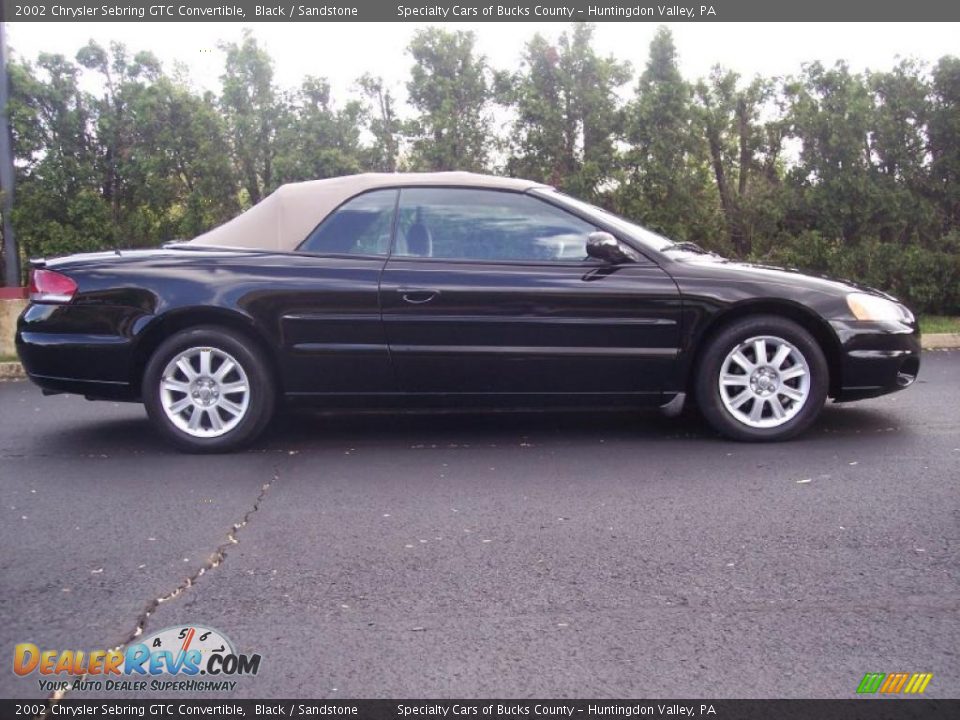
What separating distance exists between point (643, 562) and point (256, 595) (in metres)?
1.37

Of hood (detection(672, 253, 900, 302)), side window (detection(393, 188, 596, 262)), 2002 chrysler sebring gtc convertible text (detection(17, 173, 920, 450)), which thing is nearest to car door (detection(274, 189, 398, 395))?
2002 chrysler sebring gtc convertible text (detection(17, 173, 920, 450))

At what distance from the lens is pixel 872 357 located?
5.21 m

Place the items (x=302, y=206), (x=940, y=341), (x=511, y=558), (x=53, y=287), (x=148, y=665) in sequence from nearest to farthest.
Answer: (x=148, y=665)
(x=511, y=558)
(x=53, y=287)
(x=302, y=206)
(x=940, y=341)

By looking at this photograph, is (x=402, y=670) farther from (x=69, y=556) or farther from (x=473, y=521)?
(x=69, y=556)

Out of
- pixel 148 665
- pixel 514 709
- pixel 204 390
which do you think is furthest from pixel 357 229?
pixel 514 709

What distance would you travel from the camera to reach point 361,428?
5.91 m

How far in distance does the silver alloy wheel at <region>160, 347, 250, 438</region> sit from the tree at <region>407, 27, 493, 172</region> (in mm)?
6327

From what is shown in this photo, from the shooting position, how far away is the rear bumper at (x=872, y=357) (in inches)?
204

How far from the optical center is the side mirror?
203 inches

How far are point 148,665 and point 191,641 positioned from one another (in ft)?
0.50

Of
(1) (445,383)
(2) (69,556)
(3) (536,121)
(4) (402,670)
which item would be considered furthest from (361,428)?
(3) (536,121)

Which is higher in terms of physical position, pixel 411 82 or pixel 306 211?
pixel 411 82

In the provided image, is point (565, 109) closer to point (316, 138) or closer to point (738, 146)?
point (738, 146)

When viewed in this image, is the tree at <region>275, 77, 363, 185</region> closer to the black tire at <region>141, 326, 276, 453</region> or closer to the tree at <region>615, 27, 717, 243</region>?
the tree at <region>615, 27, 717, 243</region>
